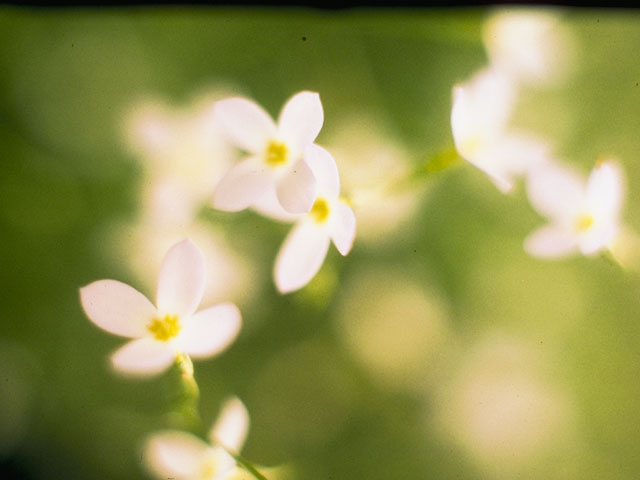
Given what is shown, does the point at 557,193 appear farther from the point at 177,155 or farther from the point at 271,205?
the point at 177,155

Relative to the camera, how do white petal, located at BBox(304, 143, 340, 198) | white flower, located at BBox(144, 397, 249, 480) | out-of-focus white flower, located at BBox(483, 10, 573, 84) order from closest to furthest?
white petal, located at BBox(304, 143, 340, 198), white flower, located at BBox(144, 397, 249, 480), out-of-focus white flower, located at BBox(483, 10, 573, 84)

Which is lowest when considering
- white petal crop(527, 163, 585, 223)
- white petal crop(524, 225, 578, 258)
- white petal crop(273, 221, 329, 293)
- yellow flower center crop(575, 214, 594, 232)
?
white petal crop(273, 221, 329, 293)

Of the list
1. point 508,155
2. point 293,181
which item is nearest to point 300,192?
point 293,181

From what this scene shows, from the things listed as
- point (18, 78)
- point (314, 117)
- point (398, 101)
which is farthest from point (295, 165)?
point (18, 78)

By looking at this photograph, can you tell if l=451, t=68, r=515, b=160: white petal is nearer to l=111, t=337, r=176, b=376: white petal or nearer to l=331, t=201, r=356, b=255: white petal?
l=331, t=201, r=356, b=255: white petal

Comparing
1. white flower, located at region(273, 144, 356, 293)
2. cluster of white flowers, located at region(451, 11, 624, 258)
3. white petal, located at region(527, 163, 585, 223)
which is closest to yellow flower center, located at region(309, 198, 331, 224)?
white flower, located at region(273, 144, 356, 293)

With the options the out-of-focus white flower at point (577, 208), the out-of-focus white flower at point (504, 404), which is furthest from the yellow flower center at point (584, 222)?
the out-of-focus white flower at point (504, 404)
